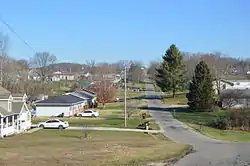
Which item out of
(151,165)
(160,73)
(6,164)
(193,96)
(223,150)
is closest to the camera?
(6,164)

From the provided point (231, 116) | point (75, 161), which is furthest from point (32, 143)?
point (231, 116)

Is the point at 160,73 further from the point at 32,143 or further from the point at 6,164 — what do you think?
the point at 6,164

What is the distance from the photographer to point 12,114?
42281mm

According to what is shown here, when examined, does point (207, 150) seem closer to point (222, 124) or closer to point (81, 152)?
point (81, 152)

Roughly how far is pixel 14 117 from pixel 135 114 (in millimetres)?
28941

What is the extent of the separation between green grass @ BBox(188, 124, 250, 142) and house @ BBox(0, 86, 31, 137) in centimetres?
1868

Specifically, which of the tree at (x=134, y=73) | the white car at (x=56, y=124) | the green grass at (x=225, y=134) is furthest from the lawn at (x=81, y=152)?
the tree at (x=134, y=73)

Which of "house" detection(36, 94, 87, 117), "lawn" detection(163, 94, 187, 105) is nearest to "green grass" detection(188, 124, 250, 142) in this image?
"house" detection(36, 94, 87, 117)

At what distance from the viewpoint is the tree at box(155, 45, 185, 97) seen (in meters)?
94.4

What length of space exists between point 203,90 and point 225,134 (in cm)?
2612

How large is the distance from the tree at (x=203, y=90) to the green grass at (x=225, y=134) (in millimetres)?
20717

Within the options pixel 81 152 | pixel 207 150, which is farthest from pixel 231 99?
pixel 81 152

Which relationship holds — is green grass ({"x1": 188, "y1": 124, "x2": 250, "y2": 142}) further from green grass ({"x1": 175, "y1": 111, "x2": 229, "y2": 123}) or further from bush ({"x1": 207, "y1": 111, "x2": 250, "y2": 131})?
green grass ({"x1": 175, "y1": 111, "x2": 229, "y2": 123})

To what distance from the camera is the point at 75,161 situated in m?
24.1
